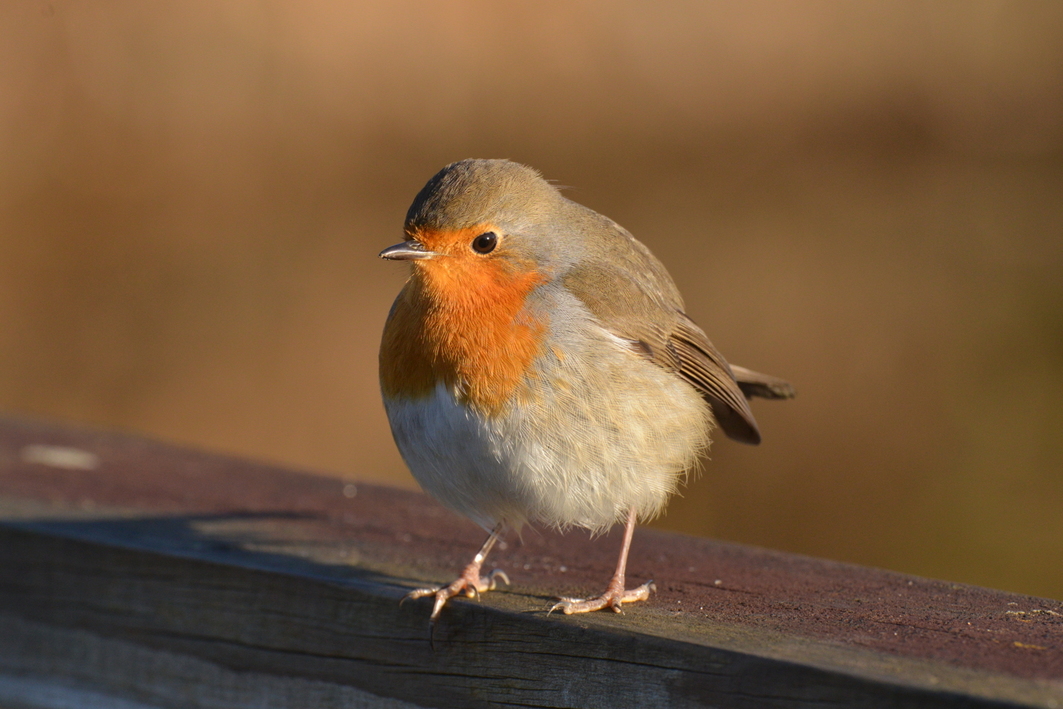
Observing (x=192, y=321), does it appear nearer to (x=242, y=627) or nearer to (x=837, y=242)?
(x=837, y=242)

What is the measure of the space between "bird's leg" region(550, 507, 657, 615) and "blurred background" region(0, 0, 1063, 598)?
342cm

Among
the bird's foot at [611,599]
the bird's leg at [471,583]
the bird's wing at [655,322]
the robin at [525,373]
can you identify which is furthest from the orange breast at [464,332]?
the bird's foot at [611,599]

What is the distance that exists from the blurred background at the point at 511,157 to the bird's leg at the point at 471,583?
3229 mm

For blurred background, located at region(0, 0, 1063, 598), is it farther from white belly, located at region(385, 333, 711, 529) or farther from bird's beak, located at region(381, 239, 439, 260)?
bird's beak, located at region(381, 239, 439, 260)

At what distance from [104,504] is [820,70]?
468cm

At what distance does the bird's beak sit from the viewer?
2762 mm

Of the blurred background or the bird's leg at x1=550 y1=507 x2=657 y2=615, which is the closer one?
the bird's leg at x1=550 y1=507 x2=657 y2=615

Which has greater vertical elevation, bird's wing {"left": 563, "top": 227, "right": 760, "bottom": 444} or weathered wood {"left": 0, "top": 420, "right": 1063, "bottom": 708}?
bird's wing {"left": 563, "top": 227, "right": 760, "bottom": 444}

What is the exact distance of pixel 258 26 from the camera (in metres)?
6.62

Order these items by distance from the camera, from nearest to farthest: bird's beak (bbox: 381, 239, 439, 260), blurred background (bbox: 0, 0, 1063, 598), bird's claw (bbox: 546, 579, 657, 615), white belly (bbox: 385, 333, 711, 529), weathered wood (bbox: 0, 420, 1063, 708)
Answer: weathered wood (bbox: 0, 420, 1063, 708), bird's claw (bbox: 546, 579, 657, 615), white belly (bbox: 385, 333, 711, 529), bird's beak (bbox: 381, 239, 439, 260), blurred background (bbox: 0, 0, 1063, 598)

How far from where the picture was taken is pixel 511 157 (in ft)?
21.7

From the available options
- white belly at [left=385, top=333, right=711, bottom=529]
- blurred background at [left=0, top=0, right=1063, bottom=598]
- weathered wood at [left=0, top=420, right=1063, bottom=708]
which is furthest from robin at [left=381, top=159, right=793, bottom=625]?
blurred background at [left=0, top=0, right=1063, bottom=598]

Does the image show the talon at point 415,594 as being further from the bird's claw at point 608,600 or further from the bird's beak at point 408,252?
the bird's beak at point 408,252

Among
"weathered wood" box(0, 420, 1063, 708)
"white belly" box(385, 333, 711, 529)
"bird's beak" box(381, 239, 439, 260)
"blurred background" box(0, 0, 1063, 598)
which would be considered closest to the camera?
"weathered wood" box(0, 420, 1063, 708)
